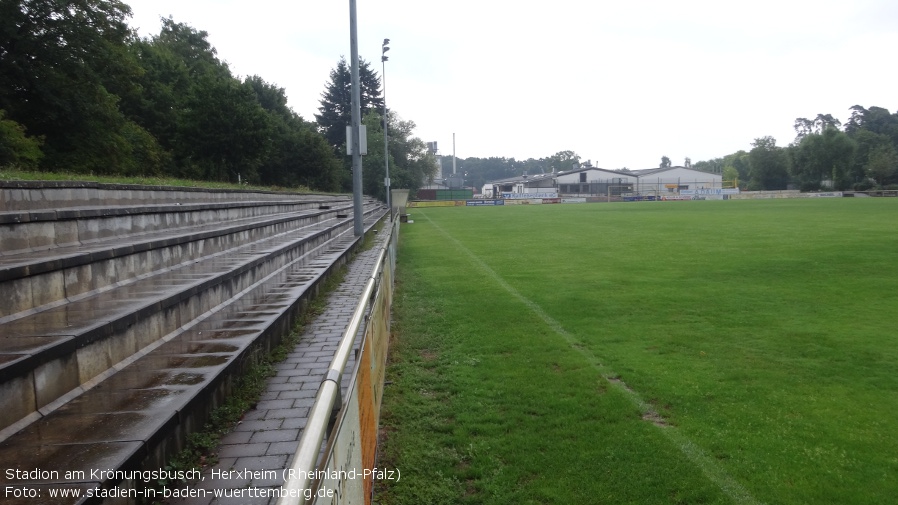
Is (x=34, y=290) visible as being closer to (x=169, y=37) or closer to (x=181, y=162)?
(x=181, y=162)

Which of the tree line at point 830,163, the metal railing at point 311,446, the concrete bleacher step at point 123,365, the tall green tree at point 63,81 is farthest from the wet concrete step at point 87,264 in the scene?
the tree line at point 830,163

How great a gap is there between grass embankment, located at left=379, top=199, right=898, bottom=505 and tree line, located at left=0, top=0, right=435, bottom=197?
13.1m

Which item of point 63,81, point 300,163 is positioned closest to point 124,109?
point 63,81

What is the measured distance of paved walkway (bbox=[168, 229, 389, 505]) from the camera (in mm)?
3436

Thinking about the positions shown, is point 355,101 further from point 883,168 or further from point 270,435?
point 883,168

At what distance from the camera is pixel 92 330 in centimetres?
415

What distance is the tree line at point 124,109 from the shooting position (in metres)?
25.9

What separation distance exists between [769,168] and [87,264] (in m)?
113

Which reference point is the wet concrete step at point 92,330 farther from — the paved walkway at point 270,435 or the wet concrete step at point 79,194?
the wet concrete step at point 79,194

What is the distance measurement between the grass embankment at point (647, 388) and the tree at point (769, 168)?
99214 millimetres

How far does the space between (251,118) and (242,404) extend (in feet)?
115

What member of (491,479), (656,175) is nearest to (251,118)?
(491,479)

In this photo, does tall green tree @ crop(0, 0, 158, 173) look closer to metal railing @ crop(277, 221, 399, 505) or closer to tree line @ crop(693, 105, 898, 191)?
metal railing @ crop(277, 221, 399, 505)

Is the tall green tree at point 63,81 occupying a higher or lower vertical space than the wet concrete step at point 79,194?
higher
